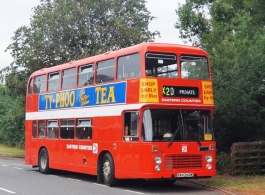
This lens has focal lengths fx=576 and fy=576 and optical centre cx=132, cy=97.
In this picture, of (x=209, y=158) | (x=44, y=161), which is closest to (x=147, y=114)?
(x=209, y=158)

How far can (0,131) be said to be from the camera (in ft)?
181

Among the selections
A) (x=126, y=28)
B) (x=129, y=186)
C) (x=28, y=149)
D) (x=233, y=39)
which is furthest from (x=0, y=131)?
(x=129, y=186)

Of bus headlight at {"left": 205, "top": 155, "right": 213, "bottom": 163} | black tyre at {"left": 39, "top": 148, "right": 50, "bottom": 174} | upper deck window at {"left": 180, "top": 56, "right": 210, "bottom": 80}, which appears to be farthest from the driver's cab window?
black tyre at {"left": 39, "top": 148, "right": 50, "bottom": 174}

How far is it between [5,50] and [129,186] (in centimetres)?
1908

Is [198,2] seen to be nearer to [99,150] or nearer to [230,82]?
[230,82]

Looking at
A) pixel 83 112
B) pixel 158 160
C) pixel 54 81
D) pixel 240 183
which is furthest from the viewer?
pixel 54 81

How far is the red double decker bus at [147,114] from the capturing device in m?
16.8

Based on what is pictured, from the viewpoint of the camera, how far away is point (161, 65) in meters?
17.3

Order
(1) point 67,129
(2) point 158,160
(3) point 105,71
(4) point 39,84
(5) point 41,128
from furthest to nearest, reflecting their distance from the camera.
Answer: (4) point 39,84, (5) point 41,128, (1) point 67,129, (3) point 105,71, (2) point 158,160

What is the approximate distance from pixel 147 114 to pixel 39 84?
9228 mm

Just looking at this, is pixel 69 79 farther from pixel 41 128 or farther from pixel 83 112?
pixel 41 128

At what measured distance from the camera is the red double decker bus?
16828mm

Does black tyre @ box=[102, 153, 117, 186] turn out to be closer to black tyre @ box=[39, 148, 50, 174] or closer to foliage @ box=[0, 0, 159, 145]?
black tyre @ box=[39, 148, 50, 174]

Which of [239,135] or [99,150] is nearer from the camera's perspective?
[99,150]
